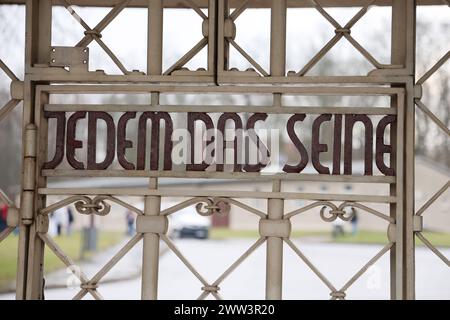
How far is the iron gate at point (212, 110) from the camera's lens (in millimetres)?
2338

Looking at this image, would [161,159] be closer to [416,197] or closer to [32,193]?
[32,193]

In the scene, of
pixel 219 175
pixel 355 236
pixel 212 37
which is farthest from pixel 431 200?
pixel 355 236

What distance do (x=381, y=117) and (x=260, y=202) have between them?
63 centimetres

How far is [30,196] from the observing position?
2420 mm

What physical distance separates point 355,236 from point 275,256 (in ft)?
18.6

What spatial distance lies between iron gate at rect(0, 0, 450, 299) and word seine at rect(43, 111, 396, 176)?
28 millimetres

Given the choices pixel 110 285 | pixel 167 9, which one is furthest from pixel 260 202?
pixel 110 285

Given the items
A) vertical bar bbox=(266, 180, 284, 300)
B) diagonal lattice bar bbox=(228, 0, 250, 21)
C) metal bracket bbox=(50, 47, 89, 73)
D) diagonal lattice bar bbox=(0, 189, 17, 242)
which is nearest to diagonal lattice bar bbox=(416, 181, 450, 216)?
vertical bar bbox=(266, 180, 284, 300)

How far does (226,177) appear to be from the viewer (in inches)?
93.9

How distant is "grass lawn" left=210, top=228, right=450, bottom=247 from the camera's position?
251 centimetres

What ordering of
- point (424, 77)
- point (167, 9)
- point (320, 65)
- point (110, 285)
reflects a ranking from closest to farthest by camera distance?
point (424, 77)
point (167, 9)
point (320, 65)
point (110, 285)

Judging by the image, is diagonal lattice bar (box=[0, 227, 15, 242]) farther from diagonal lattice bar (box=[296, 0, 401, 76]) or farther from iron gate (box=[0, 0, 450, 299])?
diagonal lattice bar (box=[296, 0, 401, 76])

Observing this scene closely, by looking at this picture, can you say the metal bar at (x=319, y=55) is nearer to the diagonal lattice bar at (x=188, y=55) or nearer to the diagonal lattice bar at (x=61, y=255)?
the diagonal lattice bar at (x=188, y=55)

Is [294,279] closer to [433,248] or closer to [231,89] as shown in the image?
[433,248]
